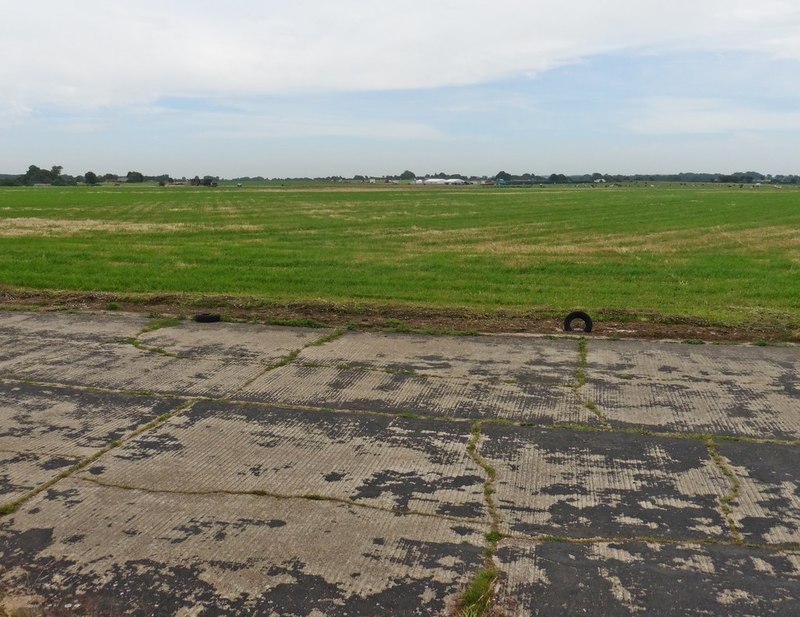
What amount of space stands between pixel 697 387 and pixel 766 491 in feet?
7.20

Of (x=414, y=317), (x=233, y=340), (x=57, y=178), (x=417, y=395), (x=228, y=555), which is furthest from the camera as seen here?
(x=57, y=178)

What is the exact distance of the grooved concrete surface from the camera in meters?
3.52

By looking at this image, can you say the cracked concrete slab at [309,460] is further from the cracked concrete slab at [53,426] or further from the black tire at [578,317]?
the black tire at [578,317]

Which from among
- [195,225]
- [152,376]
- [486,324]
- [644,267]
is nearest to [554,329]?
[486,324]

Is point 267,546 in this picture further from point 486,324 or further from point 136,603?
point 486,324

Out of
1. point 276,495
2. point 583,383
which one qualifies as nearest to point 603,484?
point 276,495

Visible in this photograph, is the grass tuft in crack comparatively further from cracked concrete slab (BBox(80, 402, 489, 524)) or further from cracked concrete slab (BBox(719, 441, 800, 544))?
cracked concrete slab (BBox(719, 441, 800, 544))

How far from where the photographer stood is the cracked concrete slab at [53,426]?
4820 millimetres

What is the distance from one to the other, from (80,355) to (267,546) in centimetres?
488

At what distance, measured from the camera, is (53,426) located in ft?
18.5

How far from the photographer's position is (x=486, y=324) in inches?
379

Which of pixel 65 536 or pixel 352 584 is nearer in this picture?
pixel 352 584

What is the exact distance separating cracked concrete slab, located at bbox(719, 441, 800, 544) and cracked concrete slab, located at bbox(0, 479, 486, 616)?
5.35ft

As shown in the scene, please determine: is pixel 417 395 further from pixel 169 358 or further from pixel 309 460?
pixel 169 358
